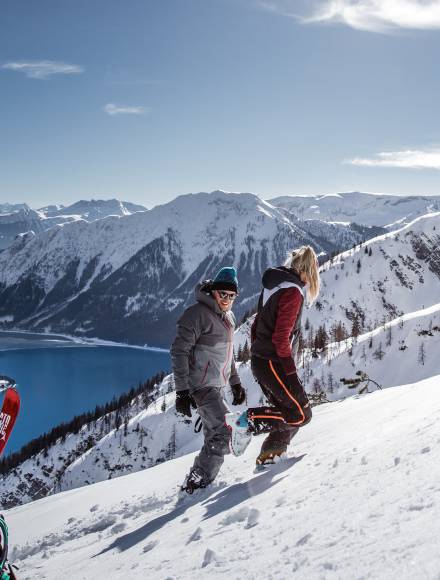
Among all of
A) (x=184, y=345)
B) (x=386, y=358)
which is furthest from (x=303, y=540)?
(x=386, y=358)

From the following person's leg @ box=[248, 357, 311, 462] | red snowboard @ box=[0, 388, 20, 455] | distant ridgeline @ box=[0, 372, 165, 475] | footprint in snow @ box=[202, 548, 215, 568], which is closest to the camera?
footprint in snow @ box=[202, 548, 215, 568]

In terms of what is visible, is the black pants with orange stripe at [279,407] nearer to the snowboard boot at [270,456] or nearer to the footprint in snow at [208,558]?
the snowboard boot at [270,456]

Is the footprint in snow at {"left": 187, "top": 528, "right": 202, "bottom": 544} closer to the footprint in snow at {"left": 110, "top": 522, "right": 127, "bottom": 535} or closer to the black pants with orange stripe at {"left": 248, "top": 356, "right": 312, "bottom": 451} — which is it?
the footprint in snow at {"left": 110, "top": 522, "right": 127, "bottom": 535}

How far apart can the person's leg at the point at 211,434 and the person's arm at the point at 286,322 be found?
133cm

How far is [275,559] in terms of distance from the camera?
3.14m

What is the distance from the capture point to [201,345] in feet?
23.4

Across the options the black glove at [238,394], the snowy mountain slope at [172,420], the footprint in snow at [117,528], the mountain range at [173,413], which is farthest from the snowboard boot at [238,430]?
the snowy mountain slope at [172,420]

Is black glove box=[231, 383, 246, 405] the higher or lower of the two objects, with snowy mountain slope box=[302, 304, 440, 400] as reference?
higher

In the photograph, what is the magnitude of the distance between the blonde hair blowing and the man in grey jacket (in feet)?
3.34

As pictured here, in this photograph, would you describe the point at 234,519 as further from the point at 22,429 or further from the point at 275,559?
the point at 22,429

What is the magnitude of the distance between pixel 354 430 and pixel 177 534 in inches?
145

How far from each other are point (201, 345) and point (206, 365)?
339 millimetres

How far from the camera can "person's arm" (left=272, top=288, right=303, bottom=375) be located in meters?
6.66

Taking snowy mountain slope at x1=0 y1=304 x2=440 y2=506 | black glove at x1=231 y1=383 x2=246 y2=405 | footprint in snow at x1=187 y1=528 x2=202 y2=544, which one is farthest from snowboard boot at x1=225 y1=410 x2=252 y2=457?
snowy mountain slope at x1=0 y1=304 x2=440 y2=506
